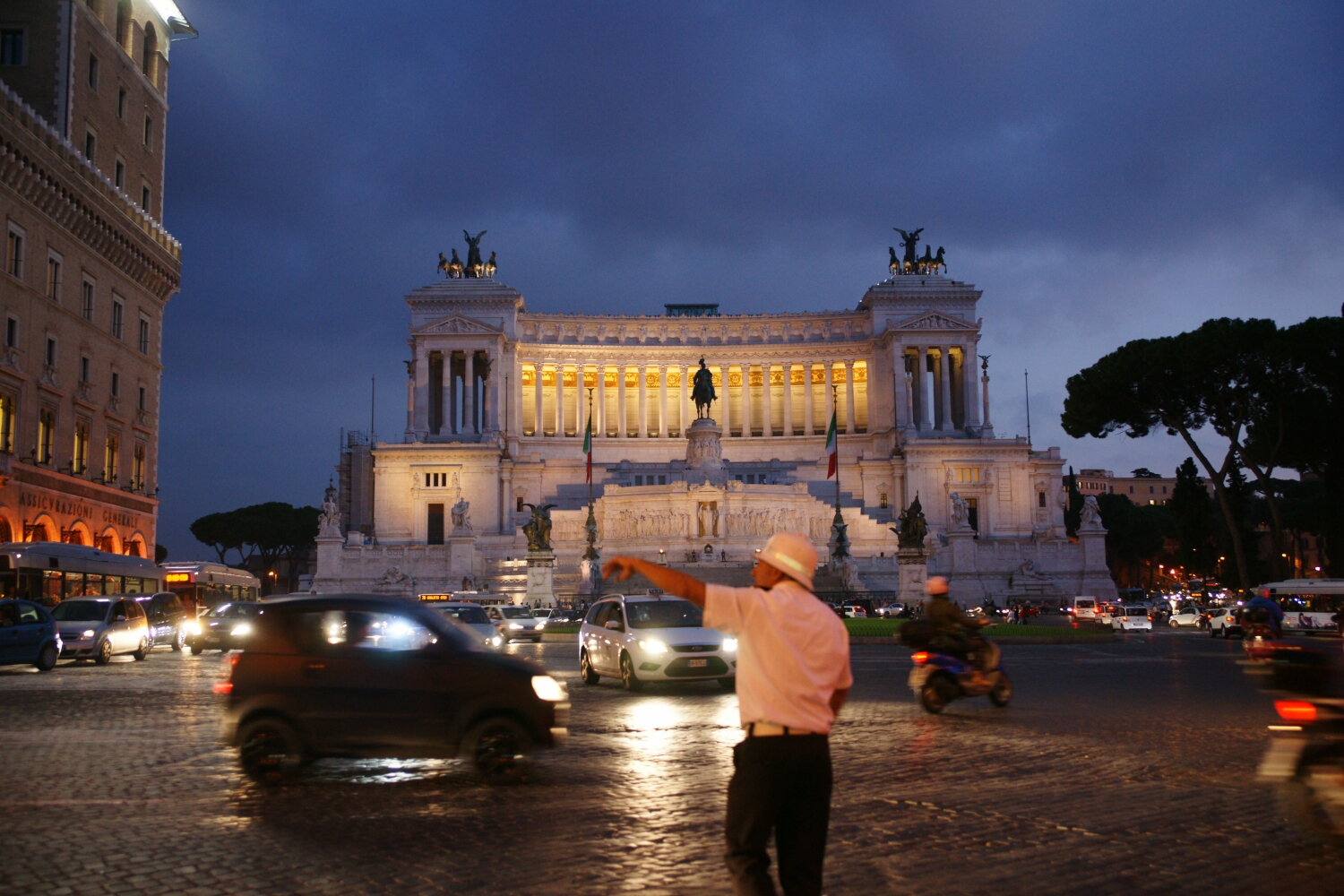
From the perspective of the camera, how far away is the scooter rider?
1631cm

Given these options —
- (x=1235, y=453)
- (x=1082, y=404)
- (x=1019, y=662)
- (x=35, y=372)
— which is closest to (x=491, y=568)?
(x=35, y=372)

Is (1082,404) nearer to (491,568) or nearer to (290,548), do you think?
(491,568)

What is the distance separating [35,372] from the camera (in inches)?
1804

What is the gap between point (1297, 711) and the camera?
26.6 ft


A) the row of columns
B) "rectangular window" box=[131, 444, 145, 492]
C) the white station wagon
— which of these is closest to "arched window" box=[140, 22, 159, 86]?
"rectangular window" box=[131, 444, 145, 492]

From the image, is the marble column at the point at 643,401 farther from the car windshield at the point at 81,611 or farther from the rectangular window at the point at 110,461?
the car windshield at the point at 81,611

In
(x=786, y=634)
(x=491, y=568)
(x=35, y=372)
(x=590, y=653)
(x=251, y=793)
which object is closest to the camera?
(x=786, y=634)

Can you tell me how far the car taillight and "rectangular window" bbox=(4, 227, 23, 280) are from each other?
45.4 metres

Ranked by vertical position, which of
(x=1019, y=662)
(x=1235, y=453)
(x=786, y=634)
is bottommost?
(x=1019, y=662)

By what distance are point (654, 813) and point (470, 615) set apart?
13948 millimetres

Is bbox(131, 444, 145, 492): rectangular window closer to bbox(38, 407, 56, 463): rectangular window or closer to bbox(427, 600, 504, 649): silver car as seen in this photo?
bbox(38, 407, 56, 463): rectangular window

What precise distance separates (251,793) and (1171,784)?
788 cm

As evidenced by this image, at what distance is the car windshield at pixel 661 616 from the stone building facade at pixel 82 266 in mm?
31456

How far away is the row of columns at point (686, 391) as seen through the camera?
96312 millimetres
